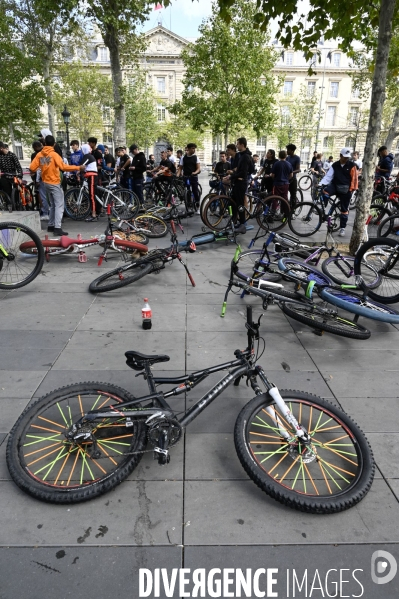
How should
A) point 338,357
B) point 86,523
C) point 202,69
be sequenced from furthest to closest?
point 202,69 → point 338,357 → point 86,523

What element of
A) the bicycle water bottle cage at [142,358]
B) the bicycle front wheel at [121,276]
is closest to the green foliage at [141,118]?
the bicycle front wheel at [121,276]

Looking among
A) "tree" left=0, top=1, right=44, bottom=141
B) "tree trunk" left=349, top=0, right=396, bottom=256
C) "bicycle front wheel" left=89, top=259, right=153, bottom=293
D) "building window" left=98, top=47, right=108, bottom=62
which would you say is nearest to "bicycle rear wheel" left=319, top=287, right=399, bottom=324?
"bicycle front wheel" left=89, top=259, right=153, bottom=293

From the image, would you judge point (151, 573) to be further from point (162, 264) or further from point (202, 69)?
point (202, 69)

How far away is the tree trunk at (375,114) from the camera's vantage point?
22.0 feet

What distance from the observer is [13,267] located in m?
6.48

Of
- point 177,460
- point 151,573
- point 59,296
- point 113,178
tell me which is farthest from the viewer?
point 113,178

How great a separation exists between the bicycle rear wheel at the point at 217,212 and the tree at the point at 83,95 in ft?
135

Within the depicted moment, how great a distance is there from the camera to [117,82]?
16344mm

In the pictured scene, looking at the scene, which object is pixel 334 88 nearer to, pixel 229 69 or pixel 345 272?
pixel 229 69

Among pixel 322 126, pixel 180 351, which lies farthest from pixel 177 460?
pixel 322 126

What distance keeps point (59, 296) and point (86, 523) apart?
3982mm

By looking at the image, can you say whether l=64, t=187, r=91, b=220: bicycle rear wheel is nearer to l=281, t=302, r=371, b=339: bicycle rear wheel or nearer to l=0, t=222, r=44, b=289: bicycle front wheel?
l=0, t=222, r=44, b=289: bicycle front wheel

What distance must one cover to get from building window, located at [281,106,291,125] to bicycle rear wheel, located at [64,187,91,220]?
57.3m

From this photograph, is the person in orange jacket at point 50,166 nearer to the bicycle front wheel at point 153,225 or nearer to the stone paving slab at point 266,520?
the bicycle front wheel at point 153,225
